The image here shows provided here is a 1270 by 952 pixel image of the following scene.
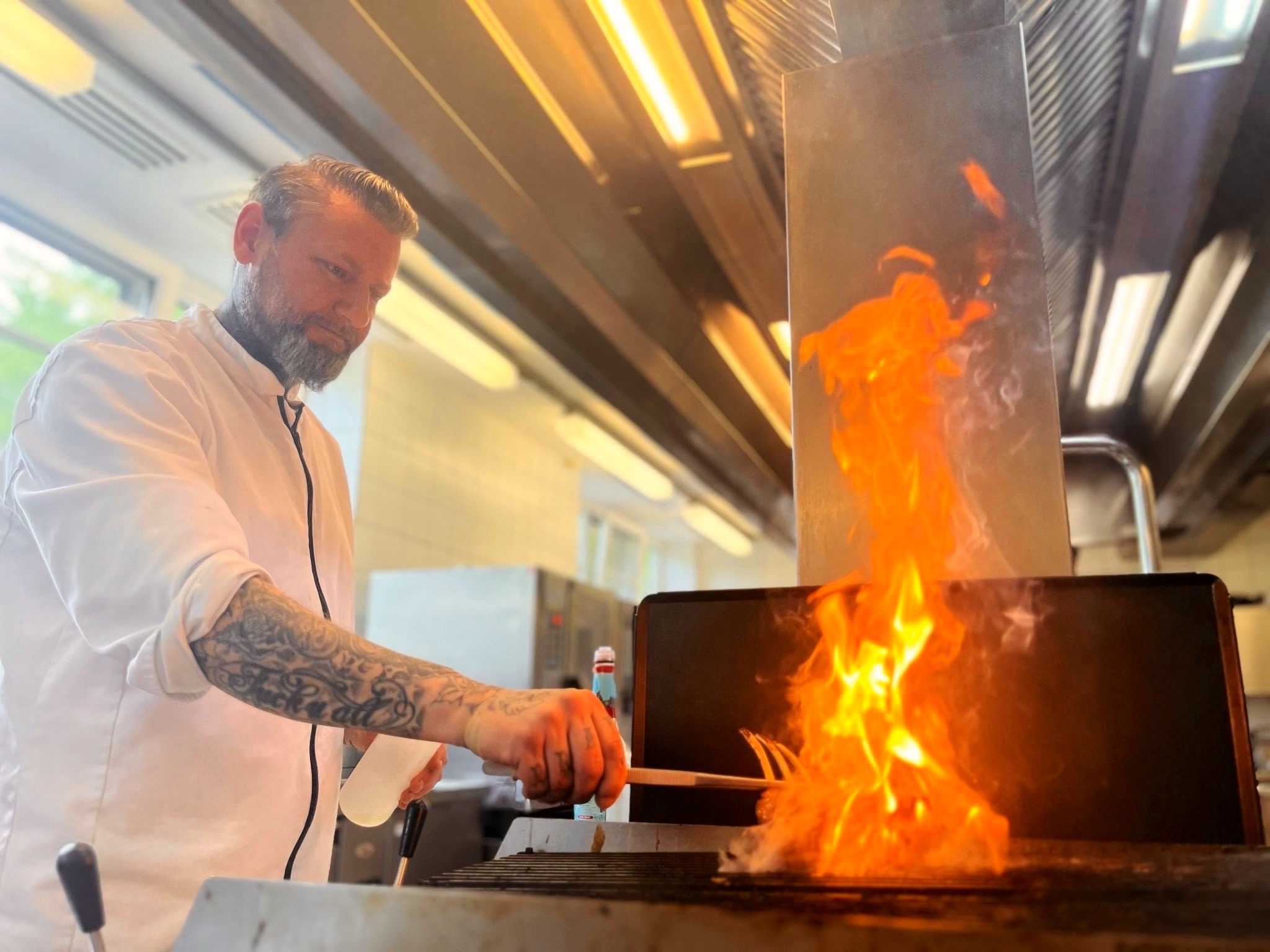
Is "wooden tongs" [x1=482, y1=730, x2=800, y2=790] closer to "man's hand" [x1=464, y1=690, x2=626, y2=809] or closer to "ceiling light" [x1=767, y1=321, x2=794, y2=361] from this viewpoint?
"man's hand" [x1=464, y1=690, x2=626, y2=809]

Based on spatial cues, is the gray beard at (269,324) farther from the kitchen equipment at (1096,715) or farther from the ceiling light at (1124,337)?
the ceiling light at (1124,337)

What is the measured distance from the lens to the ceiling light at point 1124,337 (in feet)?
10.1

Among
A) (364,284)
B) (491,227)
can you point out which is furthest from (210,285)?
(364,284)

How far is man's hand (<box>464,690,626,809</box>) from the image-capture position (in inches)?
35.1

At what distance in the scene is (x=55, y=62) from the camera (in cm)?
238

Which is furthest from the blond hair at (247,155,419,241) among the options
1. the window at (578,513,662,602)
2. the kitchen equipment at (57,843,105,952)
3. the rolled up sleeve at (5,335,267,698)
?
the window at (578,513,662,602)

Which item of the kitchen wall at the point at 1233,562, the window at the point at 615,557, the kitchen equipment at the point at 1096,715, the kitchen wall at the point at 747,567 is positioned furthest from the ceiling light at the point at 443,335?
the kitchen wall at the point at 747,567

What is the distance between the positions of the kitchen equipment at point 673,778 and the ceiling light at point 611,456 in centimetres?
375

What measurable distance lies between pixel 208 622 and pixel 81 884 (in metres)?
0.26

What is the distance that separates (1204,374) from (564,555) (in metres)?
4.08

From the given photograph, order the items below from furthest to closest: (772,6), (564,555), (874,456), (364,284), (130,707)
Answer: (564,555) < (772,6) < (874,456) < (364,284) < (130,707)

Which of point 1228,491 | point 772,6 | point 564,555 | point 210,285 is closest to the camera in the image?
point 772,6

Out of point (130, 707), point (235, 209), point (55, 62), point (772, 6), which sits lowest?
point (130, 707)

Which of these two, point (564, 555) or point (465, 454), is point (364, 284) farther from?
point (564, 555)
